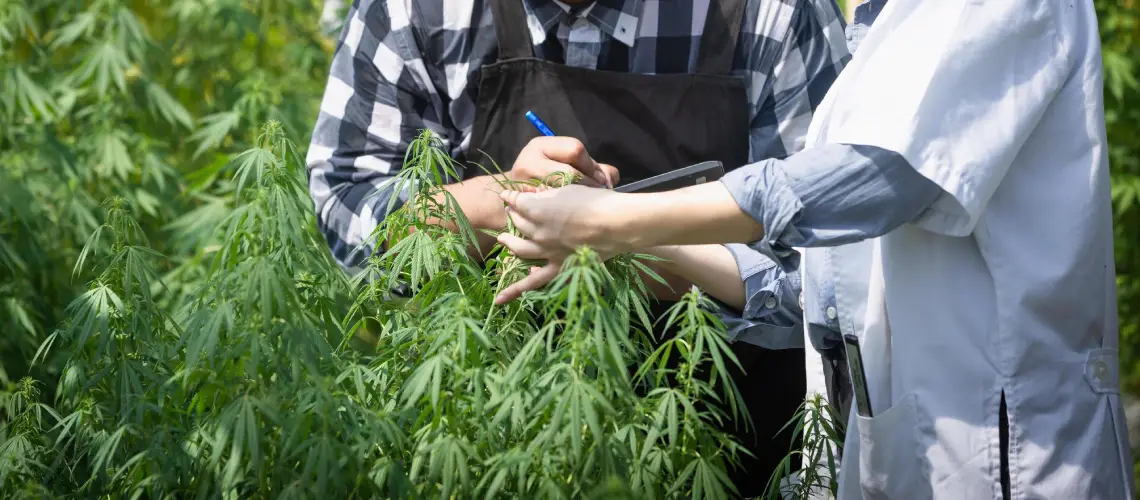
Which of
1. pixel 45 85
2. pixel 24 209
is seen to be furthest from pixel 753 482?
pixel 45 85

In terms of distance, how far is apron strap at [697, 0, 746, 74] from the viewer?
1.67 m

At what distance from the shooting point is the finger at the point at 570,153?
4.62 ft

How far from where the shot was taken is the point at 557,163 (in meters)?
1.41

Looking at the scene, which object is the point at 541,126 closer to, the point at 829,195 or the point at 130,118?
the point at 829,195

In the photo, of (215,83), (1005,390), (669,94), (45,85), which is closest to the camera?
(1005,390)

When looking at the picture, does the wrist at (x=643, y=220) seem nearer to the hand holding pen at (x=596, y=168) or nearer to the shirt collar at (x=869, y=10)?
the hand holding pen at (x=596, y=168)

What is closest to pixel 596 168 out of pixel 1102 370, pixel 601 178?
pixel 601 178

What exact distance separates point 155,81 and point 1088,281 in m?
2.70

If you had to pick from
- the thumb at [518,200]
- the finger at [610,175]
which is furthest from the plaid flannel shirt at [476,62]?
the thumb at [518,200]

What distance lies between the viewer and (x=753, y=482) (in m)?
1.67

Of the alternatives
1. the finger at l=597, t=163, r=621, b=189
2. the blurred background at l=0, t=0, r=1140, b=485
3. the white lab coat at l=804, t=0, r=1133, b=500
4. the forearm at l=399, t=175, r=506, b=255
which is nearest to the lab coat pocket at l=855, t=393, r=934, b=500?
the white lab coat at l=804, t=0, r=1133, b=500

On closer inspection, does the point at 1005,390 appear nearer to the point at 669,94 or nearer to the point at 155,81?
the point at 669,94

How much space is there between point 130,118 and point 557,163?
6.97ft

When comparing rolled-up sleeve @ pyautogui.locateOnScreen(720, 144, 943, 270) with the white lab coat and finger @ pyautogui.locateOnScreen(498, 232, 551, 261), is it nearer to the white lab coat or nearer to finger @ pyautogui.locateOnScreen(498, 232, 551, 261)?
the white lab coat
